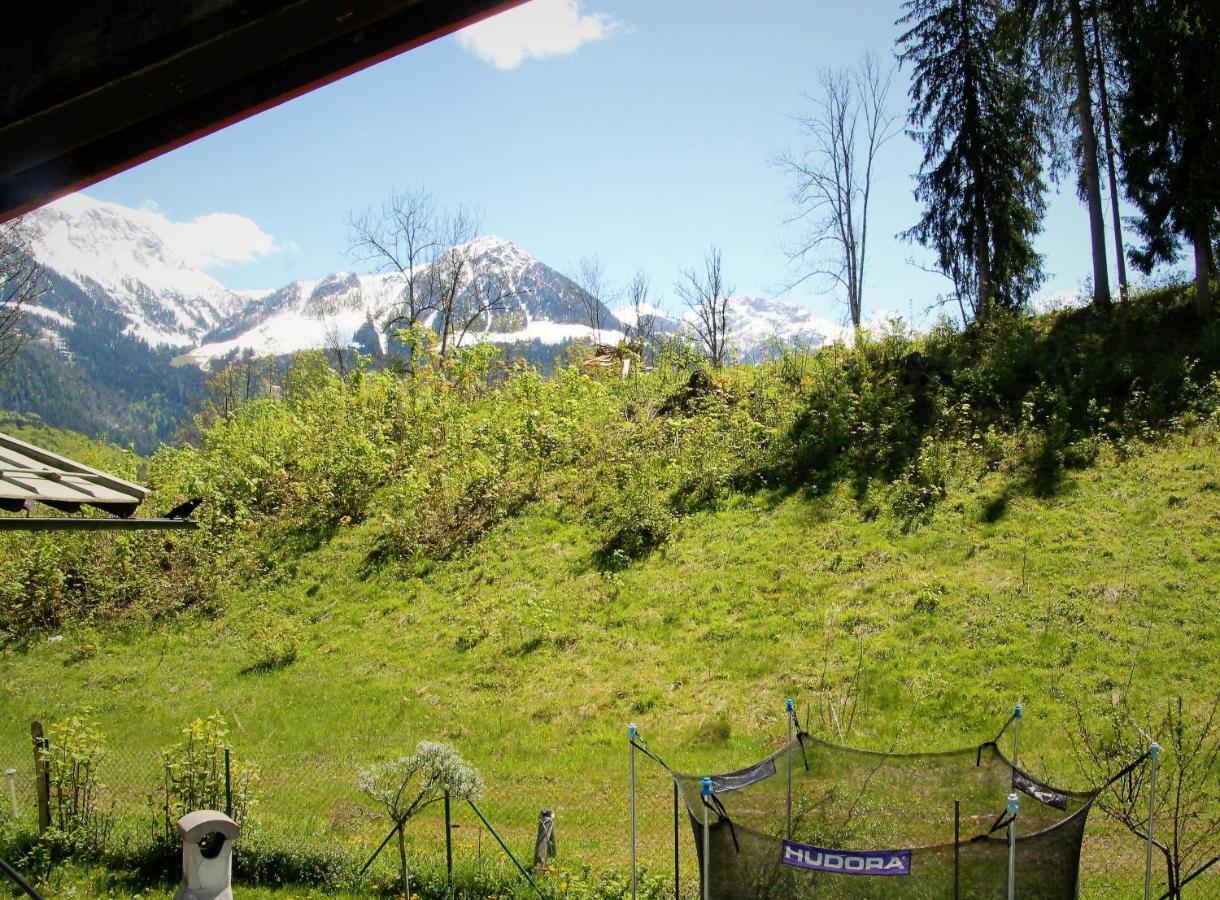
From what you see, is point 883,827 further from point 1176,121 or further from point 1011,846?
point 1176,121

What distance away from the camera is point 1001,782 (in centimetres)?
724

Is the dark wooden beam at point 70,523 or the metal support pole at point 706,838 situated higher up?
the dark wooden beam at point 70,523

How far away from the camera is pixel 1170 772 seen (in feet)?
30.3

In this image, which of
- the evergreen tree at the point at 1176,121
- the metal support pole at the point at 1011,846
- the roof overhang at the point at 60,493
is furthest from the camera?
the evergreen tree at the point at 1176,121

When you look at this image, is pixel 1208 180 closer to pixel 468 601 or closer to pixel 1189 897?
pixel 1189 897

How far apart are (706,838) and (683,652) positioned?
26.3ft

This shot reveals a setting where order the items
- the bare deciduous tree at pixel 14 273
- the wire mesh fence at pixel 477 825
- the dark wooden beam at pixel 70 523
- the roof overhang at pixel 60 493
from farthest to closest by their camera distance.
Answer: the bare deciduous tree at pixel 14 273 < the wire mesh fence at pixel 477 825 < the roof overhang at pixel 60 493 < the dark wooden beam at pixel 70 523

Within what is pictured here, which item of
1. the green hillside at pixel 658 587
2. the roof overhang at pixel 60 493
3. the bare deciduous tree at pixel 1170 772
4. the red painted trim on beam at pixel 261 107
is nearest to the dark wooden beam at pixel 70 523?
the roof overhang at pixel 60 493

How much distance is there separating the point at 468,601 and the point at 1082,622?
10867 millimetres

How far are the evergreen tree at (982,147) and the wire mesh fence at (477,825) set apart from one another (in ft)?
58.0

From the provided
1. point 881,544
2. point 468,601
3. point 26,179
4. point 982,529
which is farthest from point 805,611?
point 26,179

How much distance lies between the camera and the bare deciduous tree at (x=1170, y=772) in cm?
810

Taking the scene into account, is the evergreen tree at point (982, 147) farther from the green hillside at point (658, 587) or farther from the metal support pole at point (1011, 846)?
the metal support pole at point (1011, 846)

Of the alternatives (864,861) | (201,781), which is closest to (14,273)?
(201,781)
